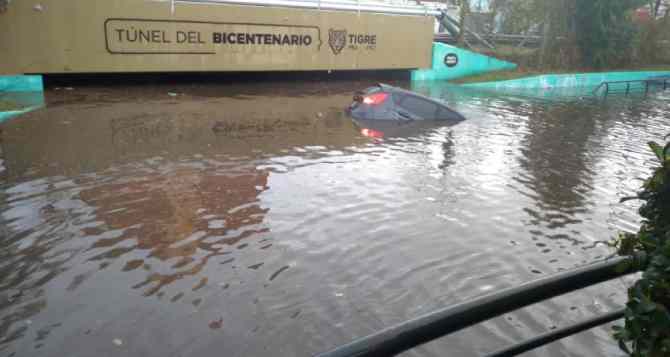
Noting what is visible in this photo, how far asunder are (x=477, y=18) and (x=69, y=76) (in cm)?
2688

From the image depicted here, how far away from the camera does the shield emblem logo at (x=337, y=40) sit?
1043 inches

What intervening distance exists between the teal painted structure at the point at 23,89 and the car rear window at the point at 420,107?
1092 cm

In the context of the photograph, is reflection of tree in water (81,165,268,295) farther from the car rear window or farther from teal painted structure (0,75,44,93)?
teal painted structure (0,75,44,93)

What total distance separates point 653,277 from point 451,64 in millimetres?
30107

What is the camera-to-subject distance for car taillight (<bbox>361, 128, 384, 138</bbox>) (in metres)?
13.8

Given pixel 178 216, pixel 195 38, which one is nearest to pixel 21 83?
pixel 195 38

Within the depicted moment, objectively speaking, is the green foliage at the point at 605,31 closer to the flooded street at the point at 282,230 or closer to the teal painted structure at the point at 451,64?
the teal painted structure at the point at 451,64

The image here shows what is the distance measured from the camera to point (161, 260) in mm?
6352

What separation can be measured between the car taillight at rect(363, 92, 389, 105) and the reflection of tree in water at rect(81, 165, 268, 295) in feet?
21.7

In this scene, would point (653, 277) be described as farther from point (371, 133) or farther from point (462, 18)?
point (462, 18)

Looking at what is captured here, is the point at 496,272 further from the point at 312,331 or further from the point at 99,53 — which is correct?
the point at 99,53

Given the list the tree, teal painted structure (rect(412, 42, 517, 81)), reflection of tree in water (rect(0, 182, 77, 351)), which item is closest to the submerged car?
reflection of tree in water (rect(0, 182, 77, 351))

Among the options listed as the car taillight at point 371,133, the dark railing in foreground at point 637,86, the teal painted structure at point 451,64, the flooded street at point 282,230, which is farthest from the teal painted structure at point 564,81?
the car taillight at point 371,133

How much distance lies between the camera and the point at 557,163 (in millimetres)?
11984
